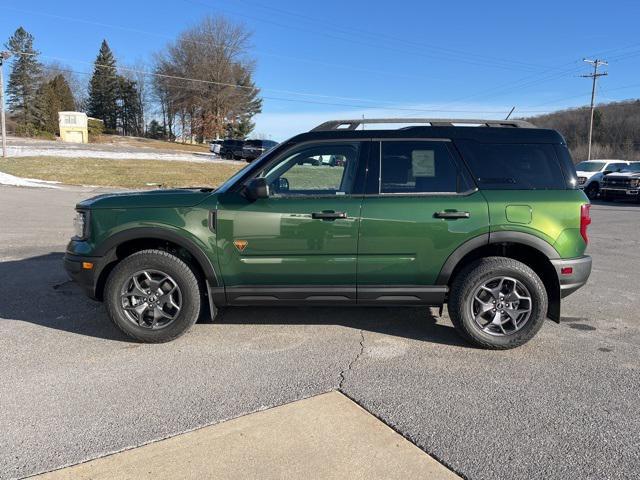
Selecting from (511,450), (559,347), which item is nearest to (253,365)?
(511,450)

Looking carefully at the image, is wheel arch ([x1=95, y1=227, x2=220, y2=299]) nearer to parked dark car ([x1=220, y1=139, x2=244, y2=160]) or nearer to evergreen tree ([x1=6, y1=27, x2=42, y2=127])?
parked dark car ([x1=220, y1=139, x2=244, y2=160])

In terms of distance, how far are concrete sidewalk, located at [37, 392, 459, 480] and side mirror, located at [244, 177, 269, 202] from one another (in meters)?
1.76

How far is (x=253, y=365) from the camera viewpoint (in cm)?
386

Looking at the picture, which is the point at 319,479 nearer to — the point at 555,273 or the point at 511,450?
the point at 511,450

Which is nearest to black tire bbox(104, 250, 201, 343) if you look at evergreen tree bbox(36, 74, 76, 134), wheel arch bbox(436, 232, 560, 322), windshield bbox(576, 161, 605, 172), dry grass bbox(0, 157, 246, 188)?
wheel arch bbox(436, 232, 560, 322)

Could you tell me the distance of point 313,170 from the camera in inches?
179

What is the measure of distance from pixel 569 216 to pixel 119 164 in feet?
99.4

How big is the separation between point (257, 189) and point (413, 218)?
1315 mm

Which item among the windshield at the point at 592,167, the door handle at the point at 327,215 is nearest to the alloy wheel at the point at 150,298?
the door handle at the point at 327,215

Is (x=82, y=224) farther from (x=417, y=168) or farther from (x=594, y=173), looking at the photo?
(x=594, y=173)

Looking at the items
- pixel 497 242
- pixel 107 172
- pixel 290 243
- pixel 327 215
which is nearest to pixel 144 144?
pixel 107 172

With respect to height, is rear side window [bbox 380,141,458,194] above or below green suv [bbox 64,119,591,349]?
above

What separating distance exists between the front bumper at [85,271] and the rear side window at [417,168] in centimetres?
252

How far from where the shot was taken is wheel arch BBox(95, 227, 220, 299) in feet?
13.6
